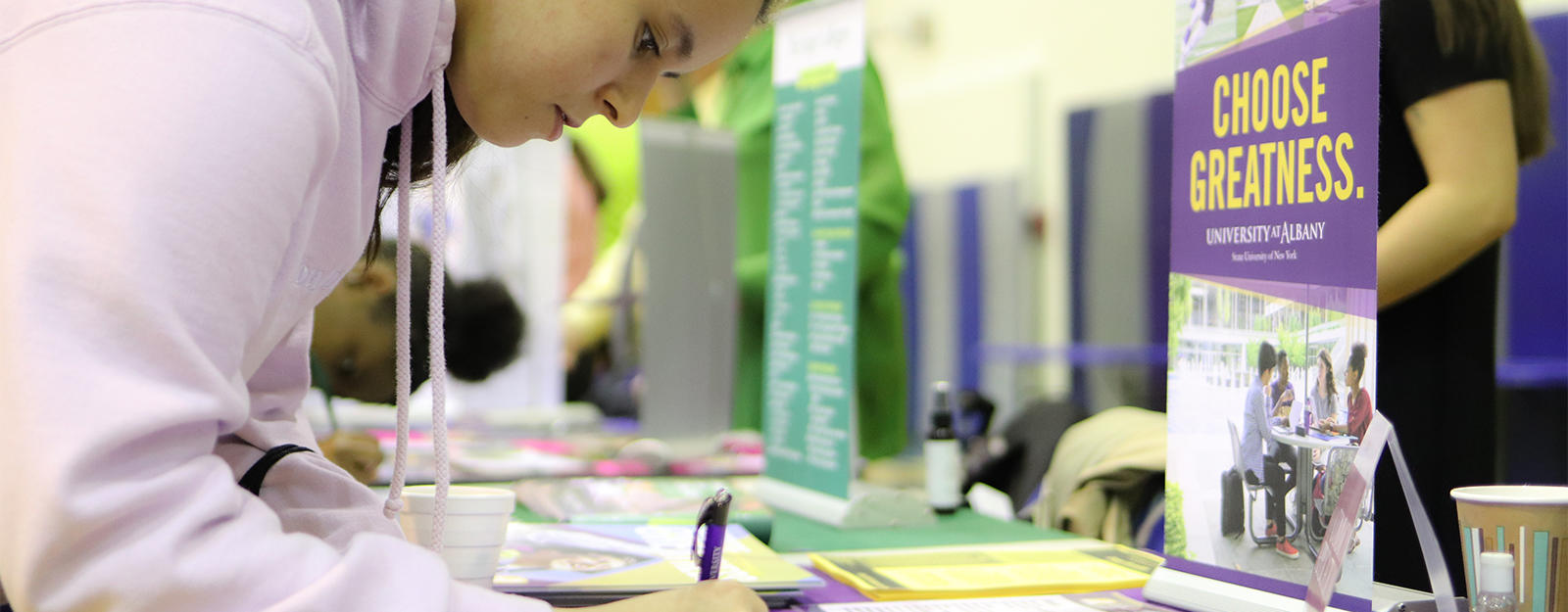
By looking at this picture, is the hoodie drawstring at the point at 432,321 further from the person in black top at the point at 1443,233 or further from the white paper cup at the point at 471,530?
the person in black top at the point at 1443,233

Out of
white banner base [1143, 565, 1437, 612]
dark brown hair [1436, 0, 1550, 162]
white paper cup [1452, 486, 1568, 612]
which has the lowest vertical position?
white banner base [1143, 565, 1437, 612]

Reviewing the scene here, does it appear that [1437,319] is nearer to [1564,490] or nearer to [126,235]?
[1564,490]

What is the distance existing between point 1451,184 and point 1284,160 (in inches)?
18.4

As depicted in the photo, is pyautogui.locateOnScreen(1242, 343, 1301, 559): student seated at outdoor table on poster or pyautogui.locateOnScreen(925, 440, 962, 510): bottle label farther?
pyautogui.locateOnScreen(925, 440, 962, 510): bottle label

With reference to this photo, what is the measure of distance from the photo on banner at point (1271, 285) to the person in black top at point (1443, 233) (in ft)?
1.05

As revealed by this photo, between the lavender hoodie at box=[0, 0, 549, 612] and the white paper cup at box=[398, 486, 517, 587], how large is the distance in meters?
0.41

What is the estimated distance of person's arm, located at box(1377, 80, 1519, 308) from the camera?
124 centimetres

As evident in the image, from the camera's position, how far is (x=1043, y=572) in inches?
44.7

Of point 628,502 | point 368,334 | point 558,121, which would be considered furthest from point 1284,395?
point 368,334

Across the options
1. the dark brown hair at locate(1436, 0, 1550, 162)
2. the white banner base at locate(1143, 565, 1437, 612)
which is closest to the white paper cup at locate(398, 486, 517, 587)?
the white banner base at locate(1143, 565, 1437, 612)

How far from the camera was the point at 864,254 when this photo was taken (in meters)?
2.19

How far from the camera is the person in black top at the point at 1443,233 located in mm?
1241

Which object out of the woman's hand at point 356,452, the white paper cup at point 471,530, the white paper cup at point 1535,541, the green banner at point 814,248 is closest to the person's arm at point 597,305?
the green banner at point 814,248

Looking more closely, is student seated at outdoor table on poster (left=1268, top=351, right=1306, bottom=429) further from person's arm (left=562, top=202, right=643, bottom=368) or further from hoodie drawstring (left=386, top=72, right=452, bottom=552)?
person's arm (left=562, top=202, right=643, bottom=368)
